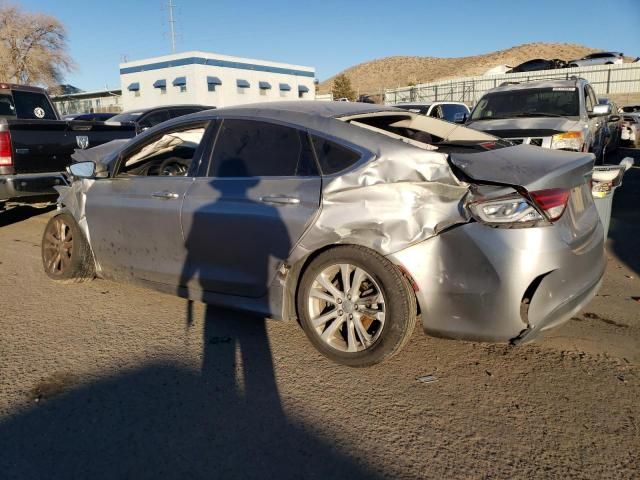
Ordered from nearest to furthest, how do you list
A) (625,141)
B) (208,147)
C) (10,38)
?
(208,147) < (625,141) < (10,38)

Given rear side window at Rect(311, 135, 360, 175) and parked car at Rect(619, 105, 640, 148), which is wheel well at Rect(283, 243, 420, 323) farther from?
parked car at Rect(619, 105, 640, 148)

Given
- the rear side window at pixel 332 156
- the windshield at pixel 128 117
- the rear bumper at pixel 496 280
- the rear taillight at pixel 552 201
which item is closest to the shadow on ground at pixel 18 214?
the windshield at pixel 128 117

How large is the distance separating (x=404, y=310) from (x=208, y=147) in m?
1.99

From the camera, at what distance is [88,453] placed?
2.53m

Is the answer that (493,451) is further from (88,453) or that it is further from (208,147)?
(208,147)

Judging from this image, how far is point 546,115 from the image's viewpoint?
8.09m

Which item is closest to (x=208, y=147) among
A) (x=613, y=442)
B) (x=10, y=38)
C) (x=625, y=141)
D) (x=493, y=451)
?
(x=493, y=451)

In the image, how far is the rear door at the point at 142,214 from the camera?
3.95m

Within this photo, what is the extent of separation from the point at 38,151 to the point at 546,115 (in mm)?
7549

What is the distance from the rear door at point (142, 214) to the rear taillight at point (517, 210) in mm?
2192

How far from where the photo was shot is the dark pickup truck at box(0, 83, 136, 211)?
636cm

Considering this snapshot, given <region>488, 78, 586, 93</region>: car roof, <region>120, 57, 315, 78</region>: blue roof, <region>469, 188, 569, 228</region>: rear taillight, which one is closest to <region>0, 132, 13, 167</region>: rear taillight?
<region>469, 188, 569, 228</region>: rear taillight

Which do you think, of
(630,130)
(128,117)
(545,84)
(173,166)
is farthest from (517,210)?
(630,130)

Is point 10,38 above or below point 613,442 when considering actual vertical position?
above
